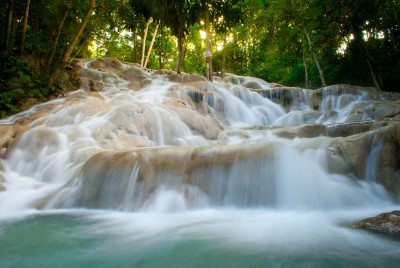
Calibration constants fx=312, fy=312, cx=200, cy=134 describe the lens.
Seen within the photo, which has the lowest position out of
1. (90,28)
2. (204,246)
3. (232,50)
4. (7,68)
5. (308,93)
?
(204,246)

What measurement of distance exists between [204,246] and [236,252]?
39 centimetres

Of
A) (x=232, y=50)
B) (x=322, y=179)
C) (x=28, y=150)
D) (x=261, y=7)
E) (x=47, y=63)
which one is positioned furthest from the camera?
(x=232, y=50)

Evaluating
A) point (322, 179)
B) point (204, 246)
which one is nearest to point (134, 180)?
point (204, 246)

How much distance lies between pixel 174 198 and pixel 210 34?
13207 mm

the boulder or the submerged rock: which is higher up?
the boulder

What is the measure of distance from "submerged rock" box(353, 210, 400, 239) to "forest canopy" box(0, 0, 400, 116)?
852 centimetres

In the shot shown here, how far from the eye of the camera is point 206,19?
Result: 46.4 ft

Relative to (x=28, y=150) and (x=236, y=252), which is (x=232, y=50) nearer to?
(x=28, y=150)

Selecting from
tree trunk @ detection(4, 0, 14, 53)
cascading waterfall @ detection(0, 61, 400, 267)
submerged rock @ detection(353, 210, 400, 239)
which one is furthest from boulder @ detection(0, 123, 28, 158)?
submerged rock @ detection(353, 210, 400, 239)

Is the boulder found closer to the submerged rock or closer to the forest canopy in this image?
the forest canopy

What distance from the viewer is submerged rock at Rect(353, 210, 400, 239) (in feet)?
10.8

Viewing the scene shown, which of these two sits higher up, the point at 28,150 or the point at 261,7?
the point at 261,7

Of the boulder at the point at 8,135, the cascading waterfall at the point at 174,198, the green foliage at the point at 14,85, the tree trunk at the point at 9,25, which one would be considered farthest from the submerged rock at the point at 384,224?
the tree trunk at the point at 9,25

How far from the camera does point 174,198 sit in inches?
192
